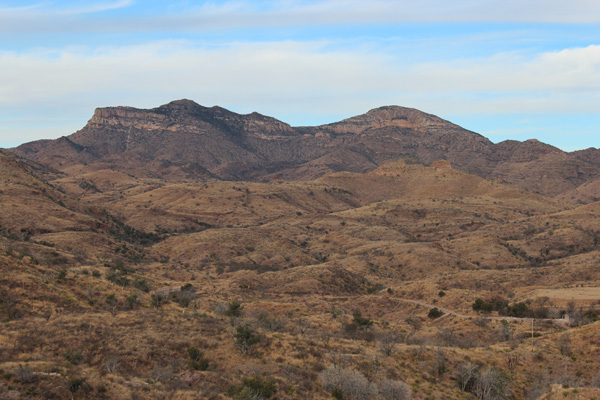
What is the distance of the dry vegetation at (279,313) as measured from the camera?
24297 millimetres

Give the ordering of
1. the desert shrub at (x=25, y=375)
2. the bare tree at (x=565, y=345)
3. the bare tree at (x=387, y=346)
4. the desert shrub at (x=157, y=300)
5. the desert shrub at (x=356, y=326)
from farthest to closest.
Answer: the desert shrub at (x=157, y=300)
the desert shrub at (x=356, y=326)
the bare tree at (x=565, y=345)
the bare tree at (x=387, y=346)
the desert shrub at (x=25, y=375)

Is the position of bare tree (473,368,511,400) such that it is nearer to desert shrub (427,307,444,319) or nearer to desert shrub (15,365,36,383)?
desert shrub (427,307,444,319)

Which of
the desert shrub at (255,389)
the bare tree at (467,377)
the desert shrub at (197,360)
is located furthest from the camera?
the bare tree at (467,377)

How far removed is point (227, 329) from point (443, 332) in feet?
64.2

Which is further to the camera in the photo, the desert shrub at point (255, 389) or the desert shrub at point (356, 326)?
the desert shrub at point (356, 326)

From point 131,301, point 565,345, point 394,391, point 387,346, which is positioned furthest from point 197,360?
point 565,345

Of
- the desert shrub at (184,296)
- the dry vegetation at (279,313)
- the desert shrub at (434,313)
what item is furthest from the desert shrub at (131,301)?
the desert shrub at (434,313)

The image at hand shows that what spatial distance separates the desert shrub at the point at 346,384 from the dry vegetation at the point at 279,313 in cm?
9

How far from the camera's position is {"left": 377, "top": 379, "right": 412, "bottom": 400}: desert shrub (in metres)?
24.7

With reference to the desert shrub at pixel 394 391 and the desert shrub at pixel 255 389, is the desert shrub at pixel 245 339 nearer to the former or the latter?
the desert shrub at pixel 255 389

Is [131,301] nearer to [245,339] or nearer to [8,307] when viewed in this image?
[8,307]

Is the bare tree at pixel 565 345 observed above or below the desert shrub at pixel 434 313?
above

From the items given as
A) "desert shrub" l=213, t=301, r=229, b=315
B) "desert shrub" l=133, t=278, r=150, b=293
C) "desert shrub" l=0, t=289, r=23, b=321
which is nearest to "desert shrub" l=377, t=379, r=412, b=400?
"desert shrub" l=213, t=301, r=229, b=315

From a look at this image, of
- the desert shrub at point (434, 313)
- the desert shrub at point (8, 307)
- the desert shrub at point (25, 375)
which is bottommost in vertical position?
the desert shrub at point (434, 313)
